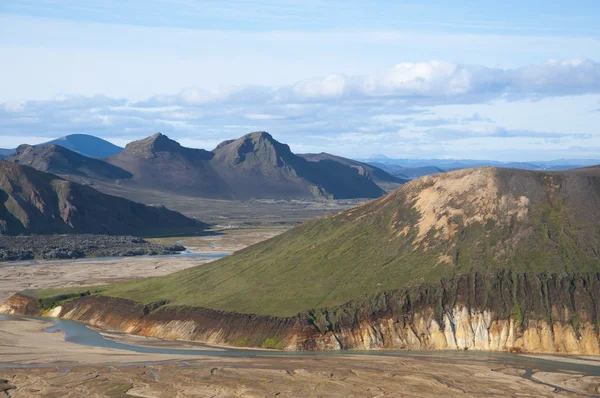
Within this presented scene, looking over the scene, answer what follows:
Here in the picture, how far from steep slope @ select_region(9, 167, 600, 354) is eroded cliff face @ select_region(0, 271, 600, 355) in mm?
107

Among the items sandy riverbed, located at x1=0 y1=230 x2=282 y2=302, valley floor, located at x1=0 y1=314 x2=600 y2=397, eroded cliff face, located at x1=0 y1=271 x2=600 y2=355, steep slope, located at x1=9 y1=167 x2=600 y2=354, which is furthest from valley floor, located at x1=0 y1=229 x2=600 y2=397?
sandy riverbed, located at x1=0 y1=230 x2=282 y2=302

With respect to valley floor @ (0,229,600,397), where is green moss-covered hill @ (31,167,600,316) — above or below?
above

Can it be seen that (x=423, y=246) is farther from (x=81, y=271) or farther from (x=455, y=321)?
(x=81, y=271)

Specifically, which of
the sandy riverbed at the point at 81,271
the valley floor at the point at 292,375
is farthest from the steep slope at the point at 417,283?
the sandy riverbed at the point at 81,271

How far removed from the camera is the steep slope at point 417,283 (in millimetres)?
79438

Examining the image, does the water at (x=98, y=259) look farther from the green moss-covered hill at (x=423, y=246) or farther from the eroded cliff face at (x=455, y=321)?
the eroded cliff face at (x=455, y=321)

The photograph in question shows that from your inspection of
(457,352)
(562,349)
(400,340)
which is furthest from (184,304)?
(562,349)

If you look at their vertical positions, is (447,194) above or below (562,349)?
above

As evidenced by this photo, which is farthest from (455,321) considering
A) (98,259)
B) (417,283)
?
(98,259)

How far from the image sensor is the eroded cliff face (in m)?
77.4

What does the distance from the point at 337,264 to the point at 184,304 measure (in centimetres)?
1776

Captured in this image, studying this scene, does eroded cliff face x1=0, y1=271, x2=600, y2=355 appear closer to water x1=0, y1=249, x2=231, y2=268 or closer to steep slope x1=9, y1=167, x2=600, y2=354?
steep slope x1=9, y1=167, x2=600, y2=354

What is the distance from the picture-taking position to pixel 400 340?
80000 millimetres

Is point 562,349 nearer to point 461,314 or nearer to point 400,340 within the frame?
point 461,314
